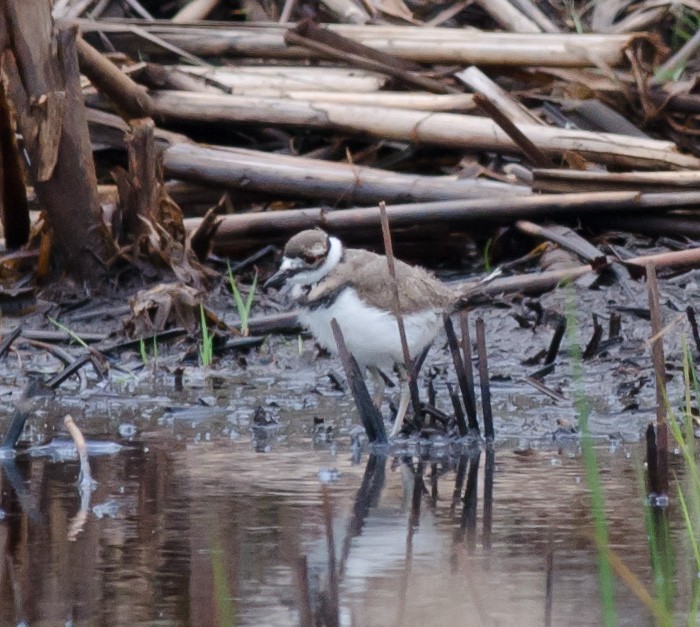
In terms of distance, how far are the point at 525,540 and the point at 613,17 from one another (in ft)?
20.0

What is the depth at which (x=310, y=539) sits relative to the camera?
3.75 metres

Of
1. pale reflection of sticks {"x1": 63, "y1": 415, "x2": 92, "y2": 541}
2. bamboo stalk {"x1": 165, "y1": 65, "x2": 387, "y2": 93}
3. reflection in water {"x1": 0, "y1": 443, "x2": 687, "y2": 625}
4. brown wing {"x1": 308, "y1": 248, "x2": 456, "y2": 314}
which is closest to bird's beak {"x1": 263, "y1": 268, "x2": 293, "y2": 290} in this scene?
brown wing {"x1": 308, "y1": 248, "x2": 456, "y2": 314}

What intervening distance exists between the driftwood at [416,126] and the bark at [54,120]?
4.36 feet

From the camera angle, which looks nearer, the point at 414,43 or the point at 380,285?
the point at 380,285

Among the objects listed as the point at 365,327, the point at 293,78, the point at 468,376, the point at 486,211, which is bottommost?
the point at 468,376

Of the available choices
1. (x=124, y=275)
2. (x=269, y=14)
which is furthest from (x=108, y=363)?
(x=269, y=14)

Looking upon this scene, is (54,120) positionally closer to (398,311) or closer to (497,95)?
(398,311)

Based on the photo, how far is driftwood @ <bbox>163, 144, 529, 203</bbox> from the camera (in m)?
7.47

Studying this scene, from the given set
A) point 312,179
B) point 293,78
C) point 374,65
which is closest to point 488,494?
point 312,179

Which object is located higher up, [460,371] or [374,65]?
[374,65]

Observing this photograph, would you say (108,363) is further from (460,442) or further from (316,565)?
(316,565)

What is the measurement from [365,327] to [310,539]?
1.39 m

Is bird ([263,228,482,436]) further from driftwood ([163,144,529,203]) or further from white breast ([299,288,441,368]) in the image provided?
driftwood ([163,144,529,203])

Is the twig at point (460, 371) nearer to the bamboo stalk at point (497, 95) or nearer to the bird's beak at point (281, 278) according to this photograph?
the bird's beak at point (281, 278)
